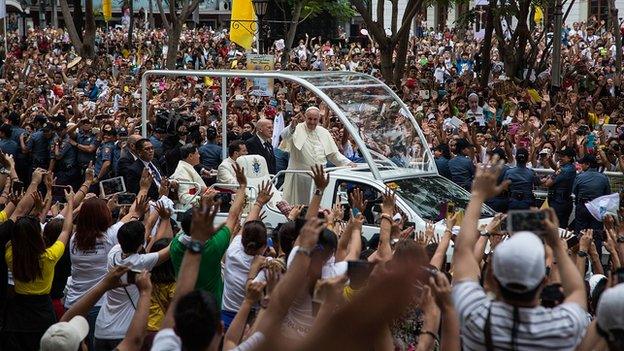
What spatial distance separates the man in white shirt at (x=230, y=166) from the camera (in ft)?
42.9

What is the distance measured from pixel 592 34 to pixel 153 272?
103 ft

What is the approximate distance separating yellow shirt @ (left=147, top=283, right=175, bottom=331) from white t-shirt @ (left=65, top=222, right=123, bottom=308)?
0.51 meters

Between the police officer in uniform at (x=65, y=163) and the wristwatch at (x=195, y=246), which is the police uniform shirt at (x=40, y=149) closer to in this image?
the police officer in uniform at (x=65, y=163)

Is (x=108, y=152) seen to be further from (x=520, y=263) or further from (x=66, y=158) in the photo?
(x=520, y=263)

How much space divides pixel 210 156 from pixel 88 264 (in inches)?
302

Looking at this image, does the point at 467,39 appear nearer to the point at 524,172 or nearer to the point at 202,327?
the point at 524,172

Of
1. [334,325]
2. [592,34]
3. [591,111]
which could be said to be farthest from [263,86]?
[592,34]

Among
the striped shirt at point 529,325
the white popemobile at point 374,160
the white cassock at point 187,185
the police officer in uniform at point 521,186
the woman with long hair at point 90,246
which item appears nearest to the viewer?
the striped shirt at point 529,325

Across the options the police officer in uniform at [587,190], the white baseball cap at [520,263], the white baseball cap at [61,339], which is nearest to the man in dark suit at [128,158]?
the police officer in uniform at [587,190]

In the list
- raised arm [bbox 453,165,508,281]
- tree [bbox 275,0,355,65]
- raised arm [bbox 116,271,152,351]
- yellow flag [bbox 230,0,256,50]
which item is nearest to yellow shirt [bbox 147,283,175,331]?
raised arm [bbox 116,271,152,351]

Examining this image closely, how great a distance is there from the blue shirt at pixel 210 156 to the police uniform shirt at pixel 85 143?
1.93 m

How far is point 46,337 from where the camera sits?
5172 mm

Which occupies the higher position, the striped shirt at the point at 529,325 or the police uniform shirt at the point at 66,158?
the striped shirt at the point at 529,325

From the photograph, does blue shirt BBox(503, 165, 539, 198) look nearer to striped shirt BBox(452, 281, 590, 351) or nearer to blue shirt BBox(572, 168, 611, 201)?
blue shirt BBox(572, 168, 611, 201)
